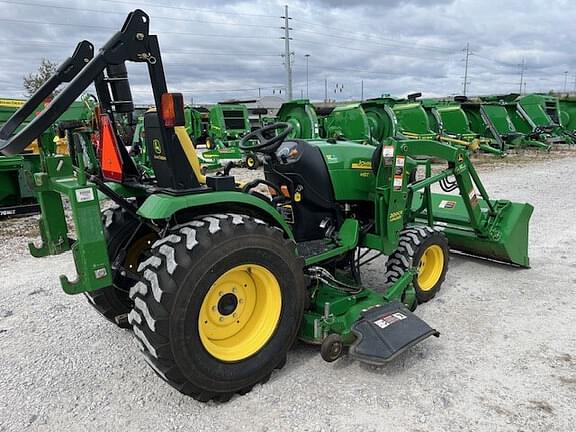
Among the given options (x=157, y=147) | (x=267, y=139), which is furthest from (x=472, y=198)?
(x=157, y=147)

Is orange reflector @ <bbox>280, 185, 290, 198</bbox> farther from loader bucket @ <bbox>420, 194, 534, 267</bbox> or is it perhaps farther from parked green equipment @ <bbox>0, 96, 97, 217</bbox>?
parked green equipment @ <bbox>0, 96, 97, 217</bbox>

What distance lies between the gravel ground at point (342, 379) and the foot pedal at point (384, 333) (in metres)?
0.17

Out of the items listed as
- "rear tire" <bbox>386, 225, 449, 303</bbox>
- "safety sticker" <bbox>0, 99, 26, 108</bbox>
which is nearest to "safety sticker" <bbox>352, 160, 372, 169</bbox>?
"rear tire" <bbox>386, 225, 449, 303</bbox>

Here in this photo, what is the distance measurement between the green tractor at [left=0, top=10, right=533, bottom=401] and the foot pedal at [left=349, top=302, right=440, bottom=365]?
0.01m

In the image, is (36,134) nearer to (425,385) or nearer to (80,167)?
(80,167)

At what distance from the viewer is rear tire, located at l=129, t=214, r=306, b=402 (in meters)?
2.38

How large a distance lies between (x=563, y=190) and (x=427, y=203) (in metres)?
6.10

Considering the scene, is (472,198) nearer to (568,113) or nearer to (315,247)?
(315,247)

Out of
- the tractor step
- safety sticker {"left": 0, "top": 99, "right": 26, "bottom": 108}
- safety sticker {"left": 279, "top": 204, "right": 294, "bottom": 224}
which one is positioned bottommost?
the tractor step

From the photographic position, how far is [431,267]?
428 centimetres

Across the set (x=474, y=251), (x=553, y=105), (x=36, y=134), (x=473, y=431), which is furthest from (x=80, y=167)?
(x=553, y=105)

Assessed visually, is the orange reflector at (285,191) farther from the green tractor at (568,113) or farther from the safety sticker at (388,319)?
the green tractor at (568,113)

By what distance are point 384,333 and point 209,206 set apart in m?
1.32

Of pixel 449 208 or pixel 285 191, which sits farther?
pixel 449 208
